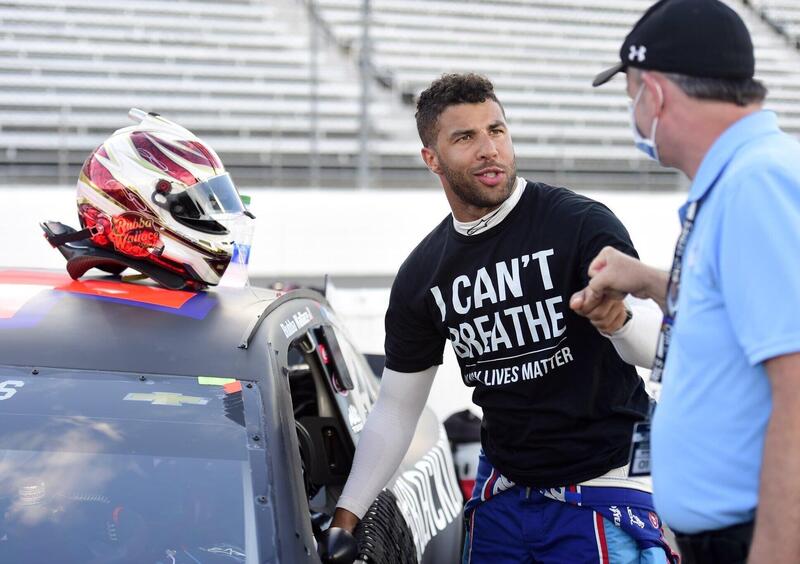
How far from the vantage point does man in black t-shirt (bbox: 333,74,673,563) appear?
2.45m

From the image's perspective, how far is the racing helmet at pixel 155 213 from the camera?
275cm

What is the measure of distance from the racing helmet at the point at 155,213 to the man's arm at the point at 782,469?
5.54 feet

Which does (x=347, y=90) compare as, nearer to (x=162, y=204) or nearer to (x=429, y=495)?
(x=429, y=495)

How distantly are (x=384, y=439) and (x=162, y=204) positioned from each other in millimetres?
815

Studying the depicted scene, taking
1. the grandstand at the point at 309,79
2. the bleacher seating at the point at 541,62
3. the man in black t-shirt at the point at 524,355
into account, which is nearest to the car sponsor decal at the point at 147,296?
the man in black t-shirt at the point at 524,355

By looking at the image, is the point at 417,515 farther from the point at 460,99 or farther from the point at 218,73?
the point at 218,73

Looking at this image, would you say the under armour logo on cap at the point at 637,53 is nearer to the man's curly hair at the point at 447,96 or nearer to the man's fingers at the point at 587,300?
the man's fingers at the point at 587,300

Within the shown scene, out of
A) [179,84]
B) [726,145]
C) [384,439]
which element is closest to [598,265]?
[726,145]

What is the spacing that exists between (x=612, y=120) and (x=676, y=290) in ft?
40.5

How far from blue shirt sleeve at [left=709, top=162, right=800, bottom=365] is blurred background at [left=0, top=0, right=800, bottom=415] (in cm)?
657

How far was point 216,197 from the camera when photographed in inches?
112

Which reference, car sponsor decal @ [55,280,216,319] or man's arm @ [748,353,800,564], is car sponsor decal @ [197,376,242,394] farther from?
man's arm @ [748,353,800,564]

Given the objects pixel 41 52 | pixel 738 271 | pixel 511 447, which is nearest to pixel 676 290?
pixel 738 271

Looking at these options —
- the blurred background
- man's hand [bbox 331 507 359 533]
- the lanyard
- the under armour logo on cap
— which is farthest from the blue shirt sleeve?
the blurred background
